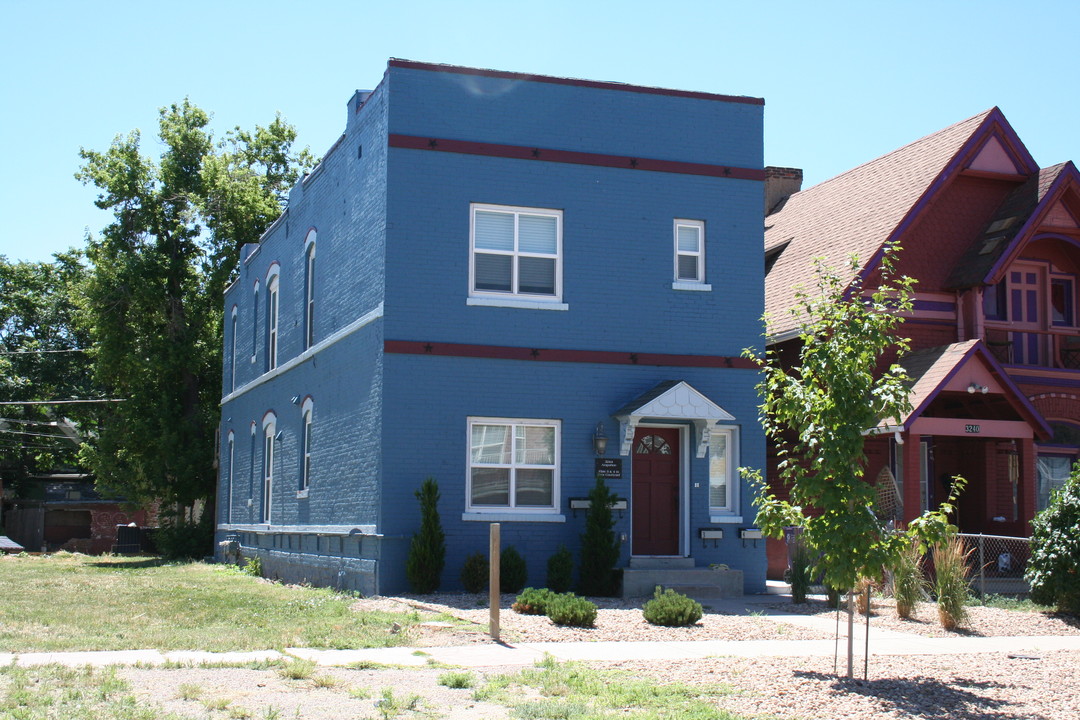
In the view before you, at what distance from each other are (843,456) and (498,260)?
924cm

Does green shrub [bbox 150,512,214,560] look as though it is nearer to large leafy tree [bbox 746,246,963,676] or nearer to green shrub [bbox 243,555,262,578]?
green shrub [bbox 243,555,262,578]

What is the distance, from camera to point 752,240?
19719 millimetres

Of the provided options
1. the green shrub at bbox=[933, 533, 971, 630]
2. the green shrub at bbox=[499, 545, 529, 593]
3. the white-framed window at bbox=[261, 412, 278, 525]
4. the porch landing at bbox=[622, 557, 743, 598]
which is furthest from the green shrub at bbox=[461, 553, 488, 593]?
the white-framed window at bbox=[261, 412, 278, 525]

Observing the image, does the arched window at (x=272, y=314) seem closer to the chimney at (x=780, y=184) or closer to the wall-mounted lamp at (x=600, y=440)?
the wall-mounted lamp at (x=600, y=440)

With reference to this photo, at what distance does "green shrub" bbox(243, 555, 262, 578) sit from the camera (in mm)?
26047

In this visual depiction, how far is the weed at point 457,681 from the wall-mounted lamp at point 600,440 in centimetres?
833

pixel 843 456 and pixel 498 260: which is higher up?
pixel 498 260

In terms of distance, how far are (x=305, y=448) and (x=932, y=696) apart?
15718 mm

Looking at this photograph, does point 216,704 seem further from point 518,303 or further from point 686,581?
point 518,303

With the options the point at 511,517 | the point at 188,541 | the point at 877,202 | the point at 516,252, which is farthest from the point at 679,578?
the point at 188,541

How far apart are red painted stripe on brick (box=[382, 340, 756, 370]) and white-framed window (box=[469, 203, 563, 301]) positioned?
35.2 inches

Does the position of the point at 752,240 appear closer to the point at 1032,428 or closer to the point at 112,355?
the point at 1032,428

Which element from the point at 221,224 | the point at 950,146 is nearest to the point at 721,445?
the point at 950,146

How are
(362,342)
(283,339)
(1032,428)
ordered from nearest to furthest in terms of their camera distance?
(362,342) < (1032,428) < (283,339)
